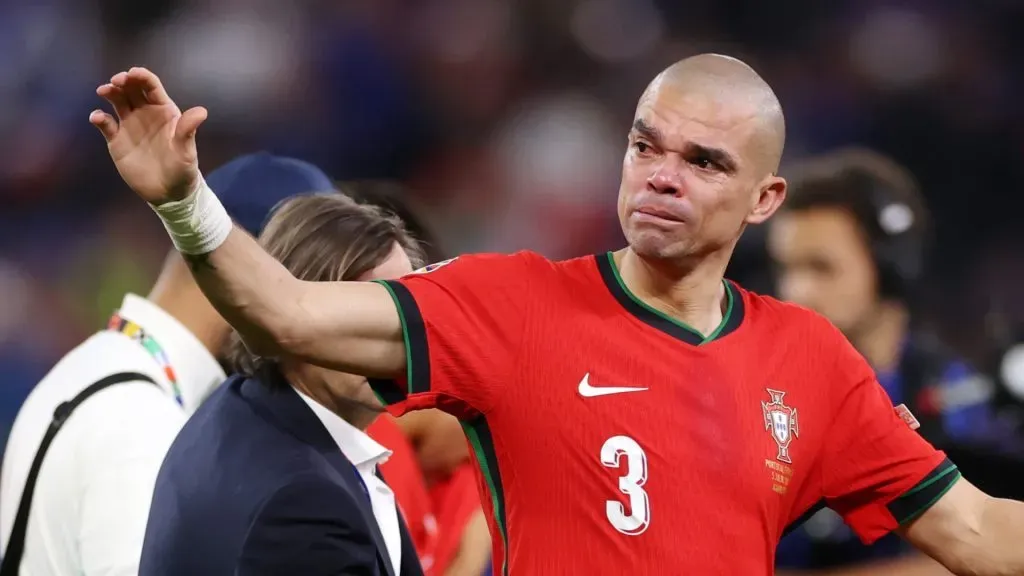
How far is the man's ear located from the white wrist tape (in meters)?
1.11

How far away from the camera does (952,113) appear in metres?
7.34

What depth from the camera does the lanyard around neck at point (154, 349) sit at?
2.81m

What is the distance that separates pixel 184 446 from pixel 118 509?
1.36 ft

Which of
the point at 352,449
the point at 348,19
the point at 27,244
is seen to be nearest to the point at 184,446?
the point at 352,449

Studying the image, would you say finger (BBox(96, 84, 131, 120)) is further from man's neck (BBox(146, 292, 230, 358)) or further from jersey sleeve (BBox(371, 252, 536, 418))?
man's neck (BBox(146, 292, 230, 358))

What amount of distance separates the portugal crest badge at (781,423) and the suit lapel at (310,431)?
74 centimetres

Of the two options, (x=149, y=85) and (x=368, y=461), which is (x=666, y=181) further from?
(x=149, y=85)

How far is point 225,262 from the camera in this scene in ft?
5.80

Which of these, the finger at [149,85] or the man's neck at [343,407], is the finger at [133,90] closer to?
the finger at [149,85]

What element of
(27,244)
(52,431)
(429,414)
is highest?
(52,431)

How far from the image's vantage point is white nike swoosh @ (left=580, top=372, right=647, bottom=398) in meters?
2.19

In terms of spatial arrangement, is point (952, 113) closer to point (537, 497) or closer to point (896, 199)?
point (896, 199)

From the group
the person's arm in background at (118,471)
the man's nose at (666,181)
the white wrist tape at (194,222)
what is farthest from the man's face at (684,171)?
the person's arm in background at (118,471)

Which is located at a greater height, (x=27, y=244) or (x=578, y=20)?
(x=578, y=20)
